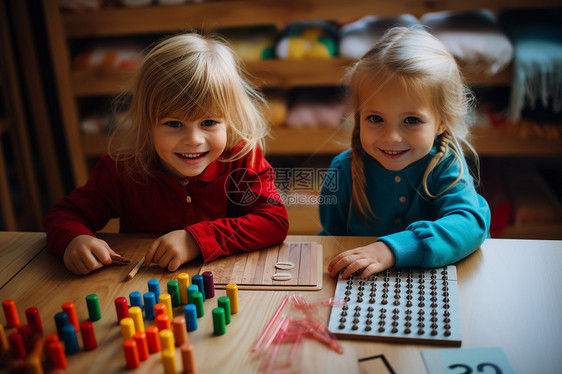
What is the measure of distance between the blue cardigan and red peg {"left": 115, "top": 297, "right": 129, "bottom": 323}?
1.51ft

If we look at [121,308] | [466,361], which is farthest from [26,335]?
[466,361]

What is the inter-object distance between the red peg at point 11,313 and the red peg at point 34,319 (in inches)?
1.2

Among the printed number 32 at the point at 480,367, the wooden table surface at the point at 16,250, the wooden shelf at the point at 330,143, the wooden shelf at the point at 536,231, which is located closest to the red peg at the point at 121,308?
the wooden table surface at the point at 16,250

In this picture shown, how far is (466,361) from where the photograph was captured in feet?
2.33

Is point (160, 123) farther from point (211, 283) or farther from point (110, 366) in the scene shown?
point (110, 366)

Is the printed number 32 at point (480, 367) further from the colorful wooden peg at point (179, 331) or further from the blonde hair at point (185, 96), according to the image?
the blonde hair at point (185, 96)

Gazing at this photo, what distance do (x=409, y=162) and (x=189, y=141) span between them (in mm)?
447

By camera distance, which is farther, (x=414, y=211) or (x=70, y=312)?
(x=414, y=211)

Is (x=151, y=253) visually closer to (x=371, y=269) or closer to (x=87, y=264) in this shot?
(x=87, y=264)

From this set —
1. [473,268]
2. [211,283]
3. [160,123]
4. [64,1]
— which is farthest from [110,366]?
[64,1]

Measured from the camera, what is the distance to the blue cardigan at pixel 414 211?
2.98ft

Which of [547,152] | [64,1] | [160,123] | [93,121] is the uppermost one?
[64,1]

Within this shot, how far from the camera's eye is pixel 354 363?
2.34 ft

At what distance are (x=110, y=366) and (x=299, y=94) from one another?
1575 millimetres
